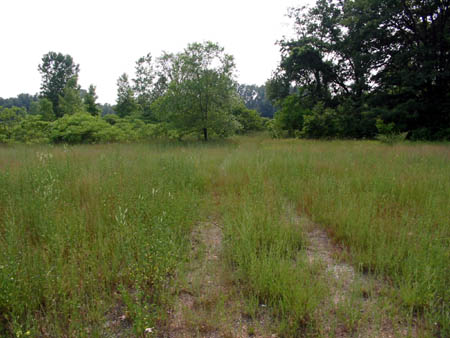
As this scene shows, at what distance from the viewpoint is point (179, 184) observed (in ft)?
18.4

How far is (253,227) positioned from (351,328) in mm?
1577

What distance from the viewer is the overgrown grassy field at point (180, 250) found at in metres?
1.99

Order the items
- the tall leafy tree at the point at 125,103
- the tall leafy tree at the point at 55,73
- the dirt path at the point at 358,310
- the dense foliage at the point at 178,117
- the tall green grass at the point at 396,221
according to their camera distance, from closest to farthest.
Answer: the dirt path at the point at 358,310 → the tall green grass at the point at 396,221 → the dense foliage at the point at 178,117 → the tall leafy tree at the point at 125,103 → the tall leafy tree at the point at 55,73

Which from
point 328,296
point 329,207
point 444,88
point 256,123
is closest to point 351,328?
point 328,296

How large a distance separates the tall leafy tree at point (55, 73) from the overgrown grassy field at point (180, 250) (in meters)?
55.9

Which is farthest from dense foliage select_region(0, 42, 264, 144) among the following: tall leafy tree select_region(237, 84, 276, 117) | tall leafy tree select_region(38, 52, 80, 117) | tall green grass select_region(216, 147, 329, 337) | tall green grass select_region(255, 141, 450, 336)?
tall leafy tree select_region(237, 84, 276, 117)

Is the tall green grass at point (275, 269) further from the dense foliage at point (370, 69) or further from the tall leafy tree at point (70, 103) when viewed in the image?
the tall leafy tree at point (70, 103)

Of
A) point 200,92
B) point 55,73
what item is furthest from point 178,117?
point 55,73

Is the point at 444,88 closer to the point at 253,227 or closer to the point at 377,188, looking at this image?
the point at 377,188

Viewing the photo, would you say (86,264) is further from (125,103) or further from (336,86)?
(125,103)

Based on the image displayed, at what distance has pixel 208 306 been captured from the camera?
221cm

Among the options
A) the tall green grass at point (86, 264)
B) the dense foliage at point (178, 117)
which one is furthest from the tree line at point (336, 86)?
the tall green grass at point (86, 264)

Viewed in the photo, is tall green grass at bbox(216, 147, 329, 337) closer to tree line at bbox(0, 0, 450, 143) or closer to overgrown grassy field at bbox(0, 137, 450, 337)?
overgrown grassy field at bbox(0, 137, 450, 337)

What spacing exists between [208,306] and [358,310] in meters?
1.28
